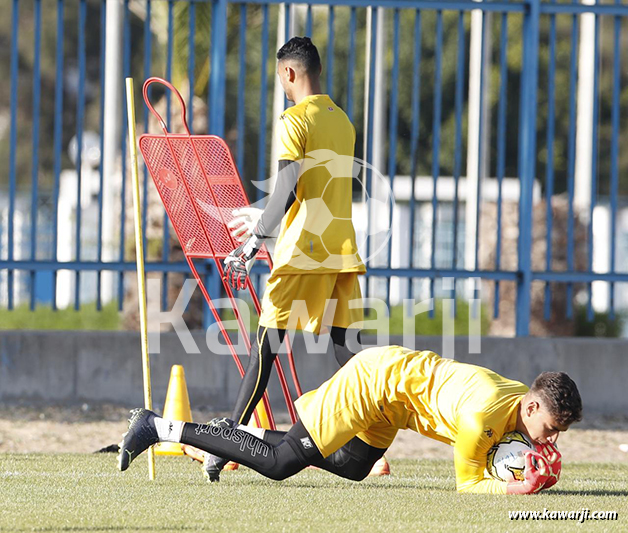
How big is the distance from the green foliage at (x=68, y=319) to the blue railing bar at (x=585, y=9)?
10.4 m

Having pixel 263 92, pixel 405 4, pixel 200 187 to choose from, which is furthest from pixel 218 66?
pixel 200 187

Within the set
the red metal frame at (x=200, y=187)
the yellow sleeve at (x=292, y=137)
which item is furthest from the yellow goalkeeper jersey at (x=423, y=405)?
the red metal frame at (x=200, y=187)

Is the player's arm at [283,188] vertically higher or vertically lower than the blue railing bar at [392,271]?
higher

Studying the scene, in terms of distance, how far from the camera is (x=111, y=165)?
23.7m

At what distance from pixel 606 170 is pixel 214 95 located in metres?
30.2

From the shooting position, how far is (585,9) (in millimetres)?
9445

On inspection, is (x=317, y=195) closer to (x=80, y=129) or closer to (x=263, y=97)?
(x=263, y=97)

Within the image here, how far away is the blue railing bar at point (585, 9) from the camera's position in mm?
9375

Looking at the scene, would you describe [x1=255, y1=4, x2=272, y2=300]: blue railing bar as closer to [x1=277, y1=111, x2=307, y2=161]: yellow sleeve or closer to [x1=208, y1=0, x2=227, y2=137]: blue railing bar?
[x1=208, y1=0, x2=227, y2=137]: blue railing bar

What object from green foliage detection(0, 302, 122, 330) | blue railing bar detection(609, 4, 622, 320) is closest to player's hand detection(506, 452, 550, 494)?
blue railing bar detection(609, 4, 622, 320)

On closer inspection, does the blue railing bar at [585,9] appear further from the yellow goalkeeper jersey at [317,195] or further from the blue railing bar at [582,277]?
the yellow goalkeeper jersey at [317,195]

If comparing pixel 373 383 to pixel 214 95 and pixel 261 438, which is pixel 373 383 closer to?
pixel 261 438

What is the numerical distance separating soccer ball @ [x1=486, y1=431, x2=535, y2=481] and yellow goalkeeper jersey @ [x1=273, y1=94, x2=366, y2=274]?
4.46 feet

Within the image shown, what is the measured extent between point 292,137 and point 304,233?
1.54 ft
